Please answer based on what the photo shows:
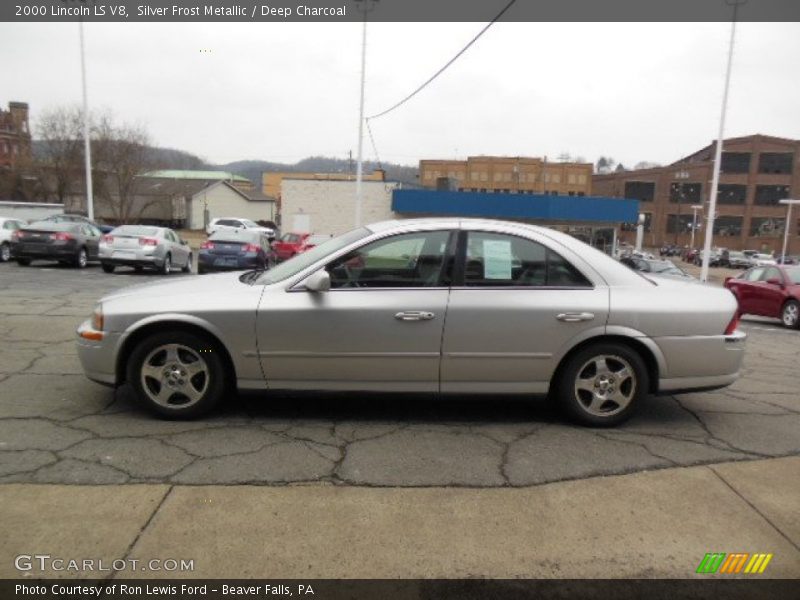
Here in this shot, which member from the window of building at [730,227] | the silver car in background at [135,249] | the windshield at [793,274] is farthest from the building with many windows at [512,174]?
the windshield at [793,274]

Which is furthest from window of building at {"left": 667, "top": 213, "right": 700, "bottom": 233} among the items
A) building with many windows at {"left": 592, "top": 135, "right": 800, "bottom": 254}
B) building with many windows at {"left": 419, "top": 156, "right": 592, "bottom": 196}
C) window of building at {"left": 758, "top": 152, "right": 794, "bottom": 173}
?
→ building with many windows at {"left": 419, "top": 156, "right": 592, "bottom": 196}

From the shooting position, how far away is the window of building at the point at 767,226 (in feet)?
254

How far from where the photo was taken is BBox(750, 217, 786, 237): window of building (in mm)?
77375

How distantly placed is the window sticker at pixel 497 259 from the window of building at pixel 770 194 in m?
88.9

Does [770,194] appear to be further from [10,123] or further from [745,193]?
[10,123]

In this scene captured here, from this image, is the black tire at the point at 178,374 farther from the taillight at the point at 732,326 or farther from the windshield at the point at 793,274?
the windshield at the point at 793,274

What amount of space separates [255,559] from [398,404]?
2.24 metres

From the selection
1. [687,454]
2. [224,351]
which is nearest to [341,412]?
[224,351]

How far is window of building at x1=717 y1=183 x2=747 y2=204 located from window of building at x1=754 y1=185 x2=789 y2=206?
5.47 ft

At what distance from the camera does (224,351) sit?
163 inches

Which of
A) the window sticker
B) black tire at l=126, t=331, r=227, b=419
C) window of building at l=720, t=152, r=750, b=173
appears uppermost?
window of building at l=720, t=152, r=750, b=173

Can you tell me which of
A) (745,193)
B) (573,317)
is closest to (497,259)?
(573,317)

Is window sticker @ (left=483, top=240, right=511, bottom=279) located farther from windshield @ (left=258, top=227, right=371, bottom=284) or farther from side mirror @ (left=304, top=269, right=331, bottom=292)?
side mirror @ (left=304, top=269, right=331, bottom=292)

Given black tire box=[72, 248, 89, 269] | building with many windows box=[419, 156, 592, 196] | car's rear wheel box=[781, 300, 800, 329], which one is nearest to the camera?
car's rear wheel box=[781, 300, 800, 329]
